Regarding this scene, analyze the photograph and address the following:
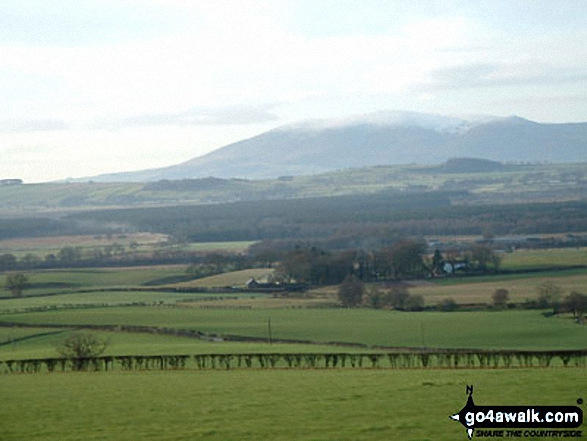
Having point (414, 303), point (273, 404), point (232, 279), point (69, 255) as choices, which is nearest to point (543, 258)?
point (232, 279)

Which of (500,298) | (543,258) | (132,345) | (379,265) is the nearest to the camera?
(132,345)

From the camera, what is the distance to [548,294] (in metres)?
62.2

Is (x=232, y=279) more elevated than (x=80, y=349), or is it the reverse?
(x=80, y=349)

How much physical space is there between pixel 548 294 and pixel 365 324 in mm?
12767

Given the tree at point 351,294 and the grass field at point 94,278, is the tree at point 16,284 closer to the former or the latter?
the grass field at point 94,278

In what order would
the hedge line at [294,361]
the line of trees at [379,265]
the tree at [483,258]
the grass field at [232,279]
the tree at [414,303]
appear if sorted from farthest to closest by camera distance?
the tree at [483,258]
the line of trees at [379,265]
the grass field at [232,279]
the tree at [414,303]
the hedge line at [294,361]

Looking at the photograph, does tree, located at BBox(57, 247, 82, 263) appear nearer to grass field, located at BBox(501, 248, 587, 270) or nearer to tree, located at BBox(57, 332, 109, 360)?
grass field, located at BBox(501, 248, 587, 270)

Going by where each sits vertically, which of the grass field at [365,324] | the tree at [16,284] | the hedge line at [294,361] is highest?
the tree at [16,284]

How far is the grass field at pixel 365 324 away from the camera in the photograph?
1916 inches

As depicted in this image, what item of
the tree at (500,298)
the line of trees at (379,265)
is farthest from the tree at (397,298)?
the line of trees at (379,265)

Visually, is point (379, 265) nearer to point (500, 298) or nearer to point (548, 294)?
point (500, 298)

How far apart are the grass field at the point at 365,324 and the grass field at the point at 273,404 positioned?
56.9 ft

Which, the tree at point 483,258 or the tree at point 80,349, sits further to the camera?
the tree at point 483,258

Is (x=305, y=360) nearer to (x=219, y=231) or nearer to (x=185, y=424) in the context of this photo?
(x=185, y=424)
